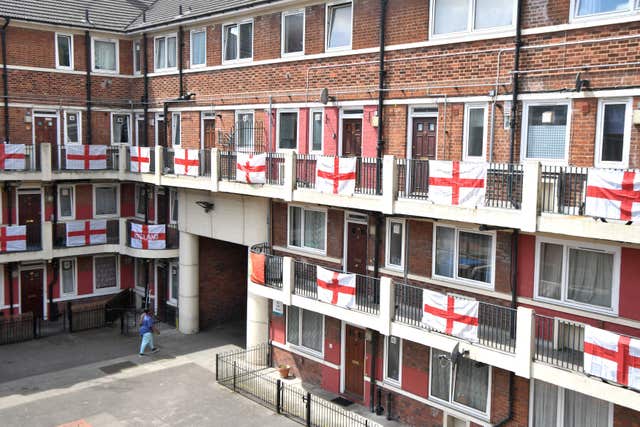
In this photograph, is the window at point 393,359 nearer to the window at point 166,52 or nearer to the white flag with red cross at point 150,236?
the white flag with red cross at point 150,236

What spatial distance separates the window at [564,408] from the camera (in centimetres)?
1202

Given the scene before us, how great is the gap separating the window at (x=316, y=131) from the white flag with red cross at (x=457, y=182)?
5.15 metres

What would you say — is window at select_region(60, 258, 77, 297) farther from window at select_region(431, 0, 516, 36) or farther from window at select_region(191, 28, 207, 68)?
Answer: window at select_region(431, 0, 516, 36)

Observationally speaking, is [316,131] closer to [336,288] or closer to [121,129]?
[336,288]

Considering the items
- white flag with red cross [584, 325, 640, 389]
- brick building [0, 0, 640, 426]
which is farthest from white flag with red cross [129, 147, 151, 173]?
white flag with red cross [584, 325, 640, 389]

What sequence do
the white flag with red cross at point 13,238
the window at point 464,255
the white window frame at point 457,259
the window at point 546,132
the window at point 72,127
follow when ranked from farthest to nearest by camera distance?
the window at point 72,127 < the white flag with red cross at point 13,238 < the window at point 464,255 < the white window frame at point 457,259 < the window at point 546,132

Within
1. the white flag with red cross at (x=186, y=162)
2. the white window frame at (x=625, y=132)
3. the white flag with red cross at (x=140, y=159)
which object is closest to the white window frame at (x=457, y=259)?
the white window frame at (x=625, y=132)

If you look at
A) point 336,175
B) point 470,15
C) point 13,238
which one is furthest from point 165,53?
point 470,15

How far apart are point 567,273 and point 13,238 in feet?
56.3

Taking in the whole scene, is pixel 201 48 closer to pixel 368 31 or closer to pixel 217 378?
pixel 368 31

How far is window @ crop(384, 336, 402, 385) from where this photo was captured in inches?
613

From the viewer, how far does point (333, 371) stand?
56.8 ft

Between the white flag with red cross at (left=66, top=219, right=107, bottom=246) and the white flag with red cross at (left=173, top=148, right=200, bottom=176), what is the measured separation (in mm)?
4989

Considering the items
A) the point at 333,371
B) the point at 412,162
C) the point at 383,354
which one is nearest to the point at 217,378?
the point at 333,371
